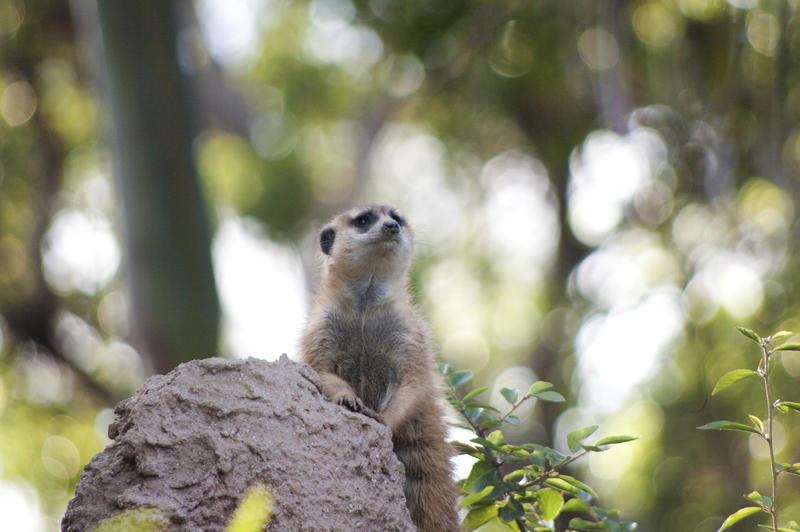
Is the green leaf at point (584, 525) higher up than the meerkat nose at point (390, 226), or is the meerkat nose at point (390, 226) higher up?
the meerkat nose at point (390, 226)

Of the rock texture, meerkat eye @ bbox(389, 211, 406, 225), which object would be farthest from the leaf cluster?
meerkat eye @ bbox(389, 211, 406, 225)

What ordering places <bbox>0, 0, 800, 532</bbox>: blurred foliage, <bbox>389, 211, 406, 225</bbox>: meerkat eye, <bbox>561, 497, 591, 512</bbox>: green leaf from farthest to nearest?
<bbox>0, 0, 800, 532</bbox>: blurred foliage < <bbox>389, 211, 406, 225</bbox>: meerkat eye < <bbox>561, 497, 591, 512</bbox>: green leaf

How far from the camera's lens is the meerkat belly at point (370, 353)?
369cm

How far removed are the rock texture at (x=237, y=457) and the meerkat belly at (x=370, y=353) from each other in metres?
0.74

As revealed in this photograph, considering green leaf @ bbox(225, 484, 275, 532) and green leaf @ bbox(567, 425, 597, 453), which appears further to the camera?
green leaf @ bbox(567, 425, 597, 453)

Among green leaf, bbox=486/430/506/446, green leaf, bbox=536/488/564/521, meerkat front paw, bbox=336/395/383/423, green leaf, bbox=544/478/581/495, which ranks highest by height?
meerkat front paw, bbox=336/395/383/423

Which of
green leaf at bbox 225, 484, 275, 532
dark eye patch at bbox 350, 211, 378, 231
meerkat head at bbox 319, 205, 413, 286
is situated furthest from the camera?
dark eye patch at bbox 350, 211, 378, 231

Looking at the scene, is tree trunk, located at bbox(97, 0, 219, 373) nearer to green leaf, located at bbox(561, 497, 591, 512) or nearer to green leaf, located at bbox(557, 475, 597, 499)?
green leaf, located at bbox(561, 497, 591, 512)

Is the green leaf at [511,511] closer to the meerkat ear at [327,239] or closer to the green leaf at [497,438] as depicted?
the green leaf at [497,438]

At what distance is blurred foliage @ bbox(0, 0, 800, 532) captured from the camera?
9.61 meters

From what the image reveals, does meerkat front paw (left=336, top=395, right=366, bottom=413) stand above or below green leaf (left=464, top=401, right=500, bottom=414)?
above

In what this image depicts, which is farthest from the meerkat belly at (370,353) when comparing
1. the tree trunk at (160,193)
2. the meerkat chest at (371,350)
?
the tree trunk at (160,193)

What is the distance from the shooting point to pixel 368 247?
4281 mm

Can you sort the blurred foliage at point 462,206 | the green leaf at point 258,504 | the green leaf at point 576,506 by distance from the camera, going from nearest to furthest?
the green leaf at point 258,504 → the green leaf at point 576,506 → the blurred foliage at point 462,206
